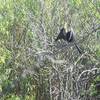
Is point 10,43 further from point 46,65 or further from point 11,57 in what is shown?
point 46,65

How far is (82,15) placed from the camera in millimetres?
8734

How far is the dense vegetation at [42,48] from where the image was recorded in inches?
318

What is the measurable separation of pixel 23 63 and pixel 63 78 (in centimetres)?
127

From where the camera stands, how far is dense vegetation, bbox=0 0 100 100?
8086mm

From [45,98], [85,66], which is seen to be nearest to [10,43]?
[45,98]

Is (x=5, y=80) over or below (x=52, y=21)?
below

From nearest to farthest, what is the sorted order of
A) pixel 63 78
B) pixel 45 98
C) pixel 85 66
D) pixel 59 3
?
pixel 85 66 < pixel 63 78 < pixel 59 3 < pixel 45 98

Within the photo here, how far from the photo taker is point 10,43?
9.48 m

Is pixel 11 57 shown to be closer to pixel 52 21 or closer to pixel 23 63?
pixel 23 63

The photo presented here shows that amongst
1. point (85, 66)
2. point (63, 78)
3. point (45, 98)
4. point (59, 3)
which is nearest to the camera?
point (85, 66)

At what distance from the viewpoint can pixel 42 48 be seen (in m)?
8.01

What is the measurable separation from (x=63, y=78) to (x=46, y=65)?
0.57m

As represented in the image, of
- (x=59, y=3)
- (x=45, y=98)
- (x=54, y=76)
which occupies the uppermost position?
(x=59, y=3)

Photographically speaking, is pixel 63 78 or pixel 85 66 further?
pixel 63 78
